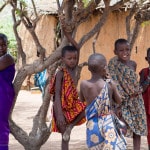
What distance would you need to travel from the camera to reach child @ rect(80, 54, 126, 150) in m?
4.75

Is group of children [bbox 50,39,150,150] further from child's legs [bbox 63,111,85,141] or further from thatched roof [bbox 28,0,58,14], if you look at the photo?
thatched roof [bbox 28,0,58,14]

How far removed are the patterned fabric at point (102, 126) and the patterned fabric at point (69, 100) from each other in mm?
421

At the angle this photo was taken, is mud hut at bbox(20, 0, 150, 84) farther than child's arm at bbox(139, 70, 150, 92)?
Yes

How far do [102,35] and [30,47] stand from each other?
3.23m

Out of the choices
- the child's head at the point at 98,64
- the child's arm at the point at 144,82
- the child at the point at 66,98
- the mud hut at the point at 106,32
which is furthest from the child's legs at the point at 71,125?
the mud hut at the point at 106,32

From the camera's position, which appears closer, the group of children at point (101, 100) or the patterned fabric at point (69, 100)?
the group of children at point (101, 100)

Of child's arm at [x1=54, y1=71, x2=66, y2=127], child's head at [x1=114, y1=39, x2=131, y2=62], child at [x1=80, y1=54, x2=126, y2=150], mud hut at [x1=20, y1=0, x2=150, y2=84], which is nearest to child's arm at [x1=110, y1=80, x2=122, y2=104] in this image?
child at [x1=80, y1=54, x2=126, y2=150]

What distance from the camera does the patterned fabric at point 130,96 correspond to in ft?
20.0

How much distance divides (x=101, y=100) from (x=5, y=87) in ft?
3.89

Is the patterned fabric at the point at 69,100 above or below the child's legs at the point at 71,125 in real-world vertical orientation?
above

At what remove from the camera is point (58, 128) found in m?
5.32

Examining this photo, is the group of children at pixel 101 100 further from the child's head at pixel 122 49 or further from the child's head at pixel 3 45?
the child's head at pixel 3 45

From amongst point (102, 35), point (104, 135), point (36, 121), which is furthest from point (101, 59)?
point (102, 35)

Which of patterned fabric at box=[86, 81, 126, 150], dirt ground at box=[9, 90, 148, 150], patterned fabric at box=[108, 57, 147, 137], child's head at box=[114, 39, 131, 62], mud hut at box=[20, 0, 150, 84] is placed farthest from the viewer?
mud hut at box=[20, 0, 150, 84]
